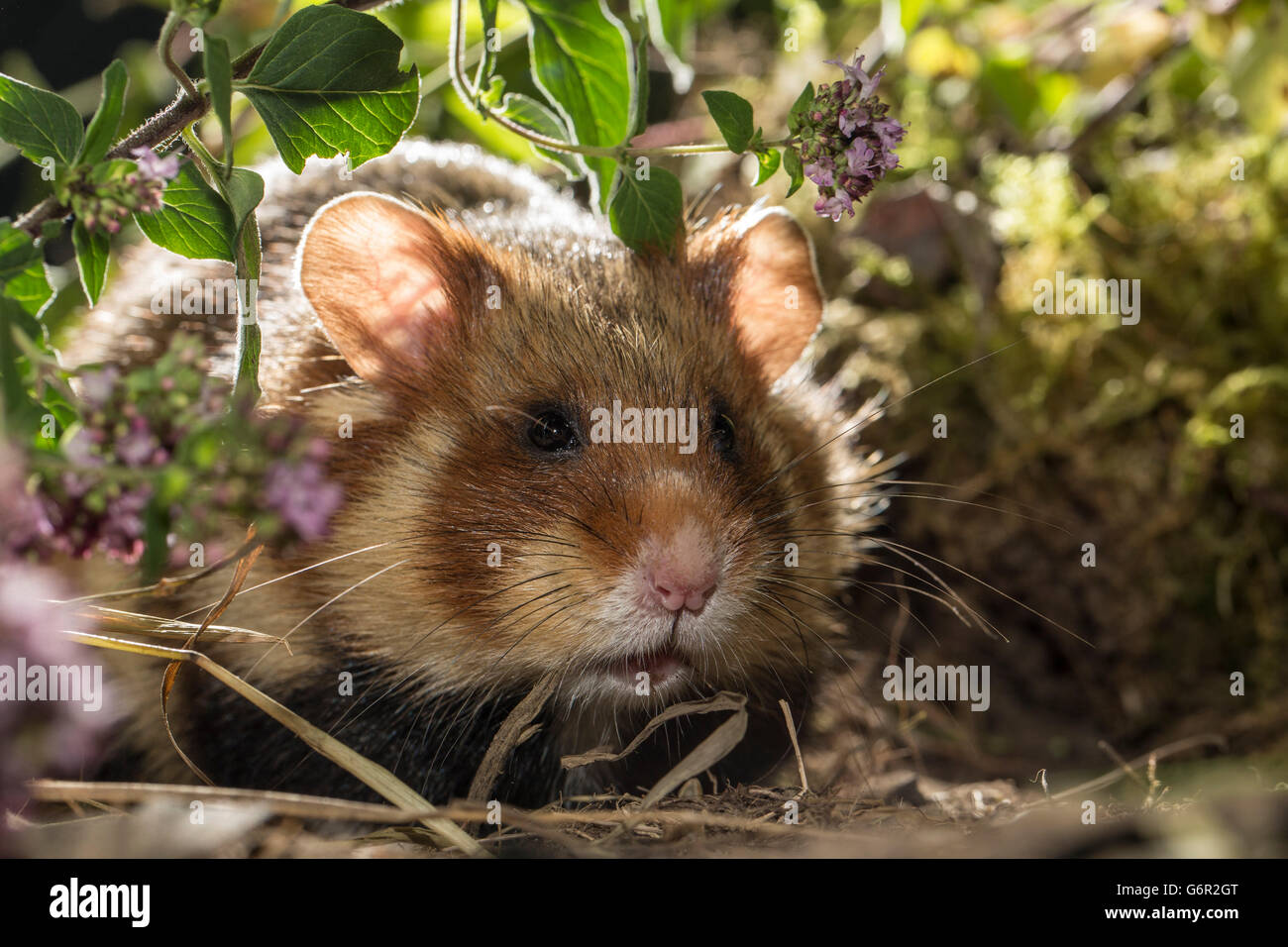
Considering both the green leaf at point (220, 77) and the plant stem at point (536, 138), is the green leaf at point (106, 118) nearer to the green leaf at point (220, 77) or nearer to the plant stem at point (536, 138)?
the green leaf at point (220, 77)

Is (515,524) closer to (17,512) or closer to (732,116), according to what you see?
(732,116)

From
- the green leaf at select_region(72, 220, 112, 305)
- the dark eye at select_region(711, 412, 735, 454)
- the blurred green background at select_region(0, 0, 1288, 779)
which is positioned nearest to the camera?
the green leaf at select_region(72, 220, 112, 305)

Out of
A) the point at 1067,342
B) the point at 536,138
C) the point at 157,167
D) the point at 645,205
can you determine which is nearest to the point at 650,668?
the point at 645,205

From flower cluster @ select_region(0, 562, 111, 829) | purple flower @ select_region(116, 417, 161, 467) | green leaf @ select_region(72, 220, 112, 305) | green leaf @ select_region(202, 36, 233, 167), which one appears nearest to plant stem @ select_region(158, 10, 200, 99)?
green leaf @ select_region(202, 36, 233, 167)

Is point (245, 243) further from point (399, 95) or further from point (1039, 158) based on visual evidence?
point (1039, 158)

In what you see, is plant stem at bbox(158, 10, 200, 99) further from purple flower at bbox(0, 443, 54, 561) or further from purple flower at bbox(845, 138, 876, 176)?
purple flower at bbox(845, 138, 876, 176)

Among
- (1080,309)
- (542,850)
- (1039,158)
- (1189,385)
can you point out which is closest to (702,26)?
(1039,158)

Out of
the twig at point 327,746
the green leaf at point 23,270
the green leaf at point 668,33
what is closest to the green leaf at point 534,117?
the green leaf at point 668,33
